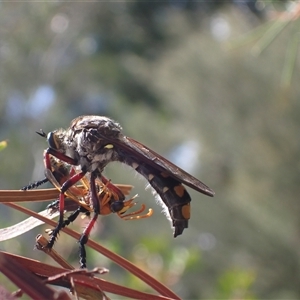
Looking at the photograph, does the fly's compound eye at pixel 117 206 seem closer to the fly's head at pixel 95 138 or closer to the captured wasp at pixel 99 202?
the captured wasp at pixel 99 202

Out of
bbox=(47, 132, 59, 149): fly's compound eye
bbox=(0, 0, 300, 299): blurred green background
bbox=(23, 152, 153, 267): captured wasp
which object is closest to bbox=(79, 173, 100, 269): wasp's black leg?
bbox=(23, 152, 153, 267): captured wasp

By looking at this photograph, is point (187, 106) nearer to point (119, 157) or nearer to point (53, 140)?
point (119, 157)

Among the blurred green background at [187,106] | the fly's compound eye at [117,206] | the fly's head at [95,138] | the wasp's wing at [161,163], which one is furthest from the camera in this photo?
the blurred green background at [187,106]

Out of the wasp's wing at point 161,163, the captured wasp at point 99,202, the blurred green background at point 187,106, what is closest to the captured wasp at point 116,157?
the wasp's wing at point 161,163

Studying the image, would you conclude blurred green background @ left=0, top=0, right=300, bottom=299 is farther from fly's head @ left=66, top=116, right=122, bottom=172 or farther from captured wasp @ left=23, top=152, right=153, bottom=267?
captured wasp @ left=23, top=152, right=153, bottom=267

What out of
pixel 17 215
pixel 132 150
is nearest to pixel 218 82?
pixel 17 215

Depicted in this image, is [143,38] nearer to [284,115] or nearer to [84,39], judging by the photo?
[84,39]
